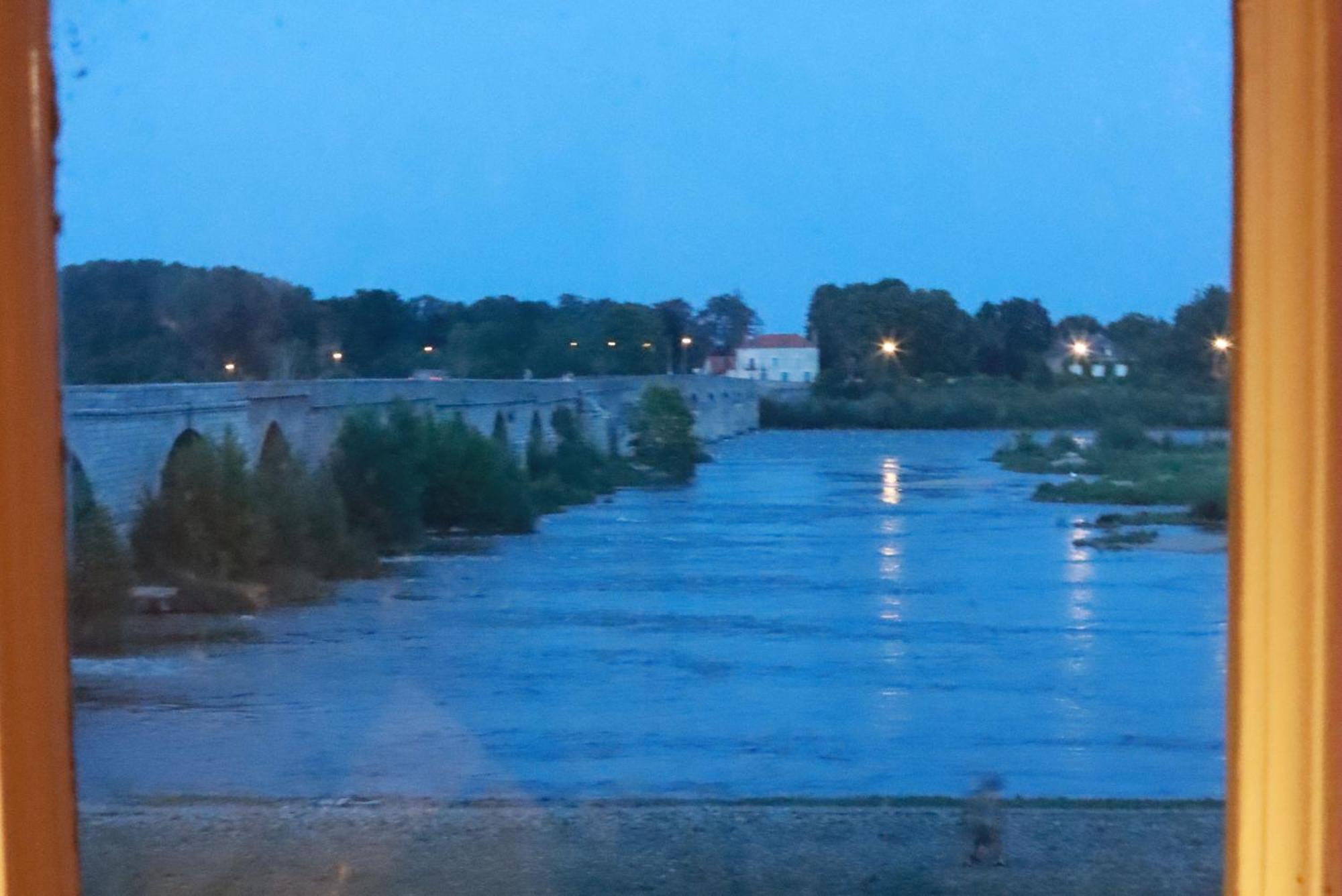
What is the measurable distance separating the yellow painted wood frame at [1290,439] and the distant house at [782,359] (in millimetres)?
4409

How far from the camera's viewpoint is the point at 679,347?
11.0m

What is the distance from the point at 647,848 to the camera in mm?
4859

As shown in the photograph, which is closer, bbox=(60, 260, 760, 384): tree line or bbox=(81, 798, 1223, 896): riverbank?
bbox=(81, 798, 1223, 896): riverbank

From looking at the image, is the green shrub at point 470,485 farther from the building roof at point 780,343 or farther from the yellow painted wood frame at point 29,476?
the yellow painted wood frame at point 29,476

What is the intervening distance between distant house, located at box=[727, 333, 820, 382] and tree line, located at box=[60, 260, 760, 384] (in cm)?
54

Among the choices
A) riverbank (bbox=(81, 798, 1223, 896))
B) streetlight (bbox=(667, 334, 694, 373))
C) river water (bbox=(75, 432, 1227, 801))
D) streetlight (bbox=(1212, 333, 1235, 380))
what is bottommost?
river water (bbox=(75, 432, 1227, 801))

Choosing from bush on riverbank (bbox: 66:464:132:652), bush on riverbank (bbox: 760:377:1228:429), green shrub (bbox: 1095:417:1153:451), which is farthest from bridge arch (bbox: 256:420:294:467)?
green shrub (bbox: 1095:417:1153:451)

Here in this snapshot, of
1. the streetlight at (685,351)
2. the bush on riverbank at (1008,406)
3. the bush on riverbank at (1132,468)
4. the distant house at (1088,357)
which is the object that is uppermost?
the streetlight at (685,351)

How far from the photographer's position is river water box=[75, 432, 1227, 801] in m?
6.70

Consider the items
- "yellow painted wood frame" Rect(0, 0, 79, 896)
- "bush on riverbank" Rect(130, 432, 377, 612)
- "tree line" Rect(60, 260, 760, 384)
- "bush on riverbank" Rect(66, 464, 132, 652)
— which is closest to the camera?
"yellow painted wood frame" Rect(0, 0, 79, 896)

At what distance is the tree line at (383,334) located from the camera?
342 inches

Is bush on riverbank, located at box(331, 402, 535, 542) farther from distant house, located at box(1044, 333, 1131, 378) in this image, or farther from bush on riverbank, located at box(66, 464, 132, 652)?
distant house, located at box(1044, 333, 1131, 378)

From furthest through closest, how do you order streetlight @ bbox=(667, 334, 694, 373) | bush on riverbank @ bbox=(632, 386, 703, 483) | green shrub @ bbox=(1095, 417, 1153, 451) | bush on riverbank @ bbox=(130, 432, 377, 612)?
bush on riverbank @ bbox=(632, 386, 703, 483), bush on riverbank @ bbox=(130, 432, 377, 612), streetlight @ bbox=(667, 334, 694, 373), green shrub @ bbox=(1095, 417, 1153, 451)

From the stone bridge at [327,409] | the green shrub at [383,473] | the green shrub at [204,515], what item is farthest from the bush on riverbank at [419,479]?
the green shrub at [204,515]
